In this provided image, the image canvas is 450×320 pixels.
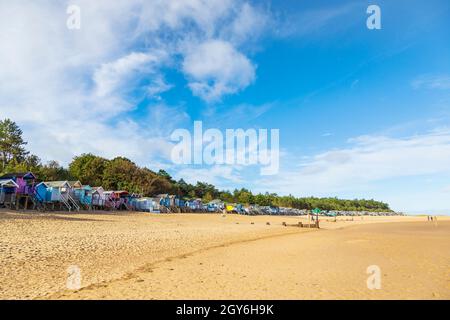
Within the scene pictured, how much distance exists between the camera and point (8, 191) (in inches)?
1452

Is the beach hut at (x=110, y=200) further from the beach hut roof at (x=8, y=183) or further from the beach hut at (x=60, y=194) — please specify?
the beach hut roof at (x=8, y=183)

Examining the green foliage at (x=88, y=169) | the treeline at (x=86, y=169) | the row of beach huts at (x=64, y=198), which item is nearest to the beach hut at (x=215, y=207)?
the treeline at (x=86, y=169)

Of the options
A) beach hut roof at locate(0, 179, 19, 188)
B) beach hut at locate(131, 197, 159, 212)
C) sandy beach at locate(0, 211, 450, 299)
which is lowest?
sandy beach at locate(0, 211, 450, 299)

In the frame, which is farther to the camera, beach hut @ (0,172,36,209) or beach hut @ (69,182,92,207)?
beach hut @ (69,182,92,207)

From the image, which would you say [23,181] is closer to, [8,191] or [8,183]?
[8,183]

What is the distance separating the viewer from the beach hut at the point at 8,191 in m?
36.3

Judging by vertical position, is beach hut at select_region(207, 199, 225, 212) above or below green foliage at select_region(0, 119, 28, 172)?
below

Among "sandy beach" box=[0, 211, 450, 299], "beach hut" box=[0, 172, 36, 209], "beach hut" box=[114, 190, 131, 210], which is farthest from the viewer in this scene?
"beach hut" box=[114, 190, 131, 210]

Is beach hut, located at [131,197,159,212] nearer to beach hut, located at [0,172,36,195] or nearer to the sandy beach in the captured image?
beach hut, located at [0,172,36,195]

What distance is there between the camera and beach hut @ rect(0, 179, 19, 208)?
36.3 metres

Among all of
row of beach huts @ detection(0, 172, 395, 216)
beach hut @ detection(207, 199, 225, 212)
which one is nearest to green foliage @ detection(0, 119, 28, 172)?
row of beach huts @ detection(0, 172, 395, 216)

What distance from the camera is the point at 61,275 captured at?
979 centimetres

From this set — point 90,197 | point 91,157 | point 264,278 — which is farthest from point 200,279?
point 91,157

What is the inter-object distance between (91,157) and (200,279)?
7032 centimetres
